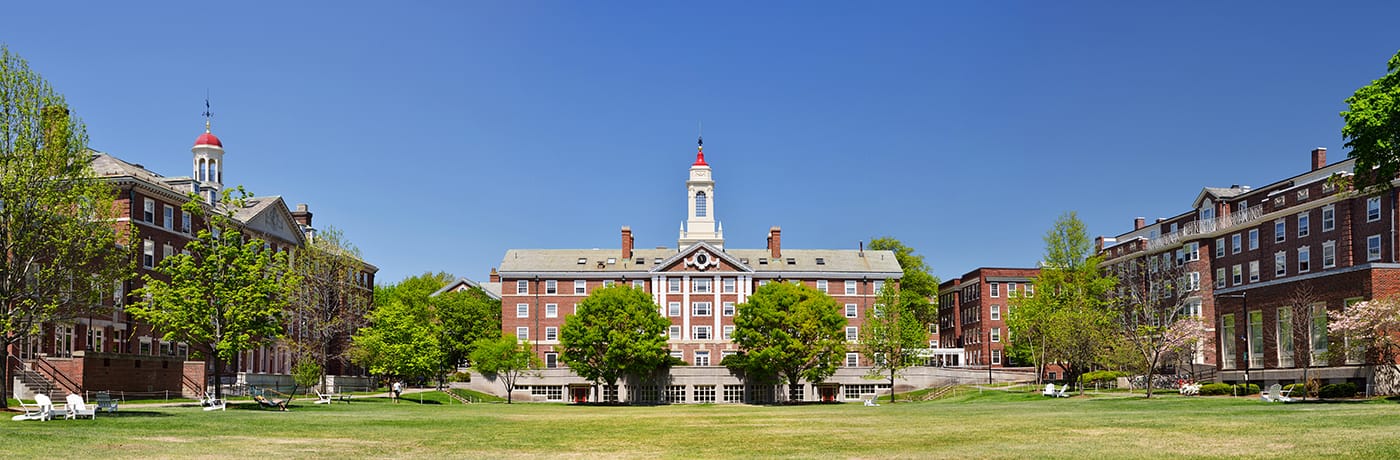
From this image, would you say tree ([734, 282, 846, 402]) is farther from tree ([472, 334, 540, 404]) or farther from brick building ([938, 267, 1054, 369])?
brick building ([938, 267, 1054, 369])

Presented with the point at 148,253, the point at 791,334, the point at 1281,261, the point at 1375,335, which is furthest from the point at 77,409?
the point at 1281,261

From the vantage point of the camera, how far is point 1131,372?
85.6m

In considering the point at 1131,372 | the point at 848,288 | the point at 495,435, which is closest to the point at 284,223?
the point at 848,288

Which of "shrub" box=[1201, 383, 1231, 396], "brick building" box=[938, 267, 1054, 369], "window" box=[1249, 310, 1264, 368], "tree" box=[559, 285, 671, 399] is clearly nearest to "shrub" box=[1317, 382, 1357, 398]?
"shrub" box=[1201, 383, 1231, 396]

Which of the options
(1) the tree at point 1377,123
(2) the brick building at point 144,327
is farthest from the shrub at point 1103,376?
(2) the brick building at point 144,327

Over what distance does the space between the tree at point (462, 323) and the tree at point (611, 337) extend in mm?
18693

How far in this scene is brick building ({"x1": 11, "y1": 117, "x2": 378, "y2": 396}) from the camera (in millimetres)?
59625

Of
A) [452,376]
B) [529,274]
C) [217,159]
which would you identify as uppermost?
[217,159]

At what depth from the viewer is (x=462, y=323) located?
4616 inches

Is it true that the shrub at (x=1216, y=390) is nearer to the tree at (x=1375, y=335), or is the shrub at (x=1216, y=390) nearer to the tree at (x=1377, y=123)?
the tree at (x=1375, y=335)

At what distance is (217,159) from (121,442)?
231ft

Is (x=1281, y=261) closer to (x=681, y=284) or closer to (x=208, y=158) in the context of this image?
(x=681, y=284)

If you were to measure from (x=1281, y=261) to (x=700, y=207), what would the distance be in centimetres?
6002

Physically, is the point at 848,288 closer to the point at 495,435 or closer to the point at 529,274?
the point at 529,274
